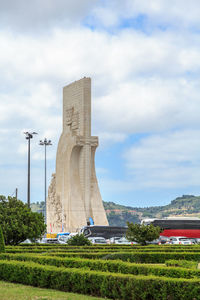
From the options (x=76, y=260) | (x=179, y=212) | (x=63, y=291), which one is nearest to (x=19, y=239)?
(x=76, y=260)

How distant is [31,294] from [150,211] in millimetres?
174686

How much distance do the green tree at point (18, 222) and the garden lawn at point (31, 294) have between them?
42.3 feet

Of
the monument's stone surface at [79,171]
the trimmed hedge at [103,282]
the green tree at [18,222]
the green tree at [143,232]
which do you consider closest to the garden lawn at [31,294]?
the trimmed hedge at [103,282]

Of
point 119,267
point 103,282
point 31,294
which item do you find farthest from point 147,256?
point 31,294

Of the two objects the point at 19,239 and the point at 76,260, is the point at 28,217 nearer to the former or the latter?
the point at 19,239

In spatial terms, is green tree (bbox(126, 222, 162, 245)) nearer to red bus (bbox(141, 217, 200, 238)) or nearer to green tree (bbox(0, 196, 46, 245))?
green tree (bbox(0, 196, 46, 245))

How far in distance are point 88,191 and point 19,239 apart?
76.0ft

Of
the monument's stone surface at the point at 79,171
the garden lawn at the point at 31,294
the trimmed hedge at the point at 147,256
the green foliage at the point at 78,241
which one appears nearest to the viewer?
the garden lawn at the point at 31,294

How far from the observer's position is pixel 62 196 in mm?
48812

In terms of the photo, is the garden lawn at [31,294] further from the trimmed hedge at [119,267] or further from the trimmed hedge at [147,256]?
the trimmed hedge at [147,256]

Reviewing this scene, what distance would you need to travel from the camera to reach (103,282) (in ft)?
30.9

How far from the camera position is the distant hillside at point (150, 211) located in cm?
14348

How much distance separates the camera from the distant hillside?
471ft

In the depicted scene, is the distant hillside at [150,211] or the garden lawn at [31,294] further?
the distant hillside at [150,211]
